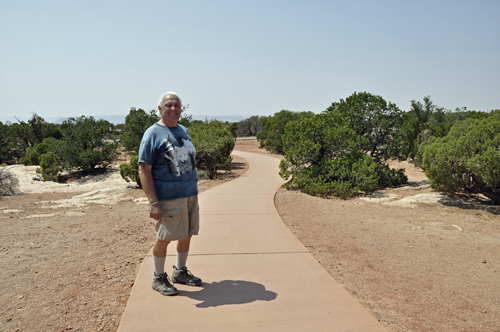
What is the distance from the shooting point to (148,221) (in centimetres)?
691

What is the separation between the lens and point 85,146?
18.9 metres

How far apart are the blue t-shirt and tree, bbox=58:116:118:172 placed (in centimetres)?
1650

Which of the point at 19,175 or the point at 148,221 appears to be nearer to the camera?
the point at 148,221

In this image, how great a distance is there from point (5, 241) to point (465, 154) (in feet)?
33.9

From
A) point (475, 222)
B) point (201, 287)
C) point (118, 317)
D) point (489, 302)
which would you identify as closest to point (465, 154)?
point (475, 222)

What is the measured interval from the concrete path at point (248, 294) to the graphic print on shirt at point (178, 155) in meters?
1.26

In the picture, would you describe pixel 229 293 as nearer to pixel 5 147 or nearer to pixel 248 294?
pixel 248 294

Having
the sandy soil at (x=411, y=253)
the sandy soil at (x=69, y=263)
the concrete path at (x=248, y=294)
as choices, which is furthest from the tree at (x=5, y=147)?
the concrete path at (x=248, y=294)

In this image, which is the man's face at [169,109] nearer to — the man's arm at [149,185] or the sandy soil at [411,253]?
the man's arm at [149,185]

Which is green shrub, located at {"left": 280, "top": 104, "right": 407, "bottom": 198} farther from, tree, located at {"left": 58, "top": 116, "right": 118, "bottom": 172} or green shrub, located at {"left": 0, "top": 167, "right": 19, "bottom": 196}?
tree, located at {"left": 58, "top": 116, "right": 118, "bottom": 172}

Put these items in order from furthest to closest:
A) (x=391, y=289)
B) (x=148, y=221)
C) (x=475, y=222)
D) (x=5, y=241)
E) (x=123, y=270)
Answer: (x=475, y=222)
(x=148, y=221)
(x=5, y=241)
(x=123, y=270)
(x=391, y=289)

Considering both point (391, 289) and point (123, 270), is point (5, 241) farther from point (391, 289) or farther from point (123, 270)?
point (391, 289)

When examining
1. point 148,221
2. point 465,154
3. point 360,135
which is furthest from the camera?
point 360,135

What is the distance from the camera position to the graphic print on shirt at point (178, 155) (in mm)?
3266
